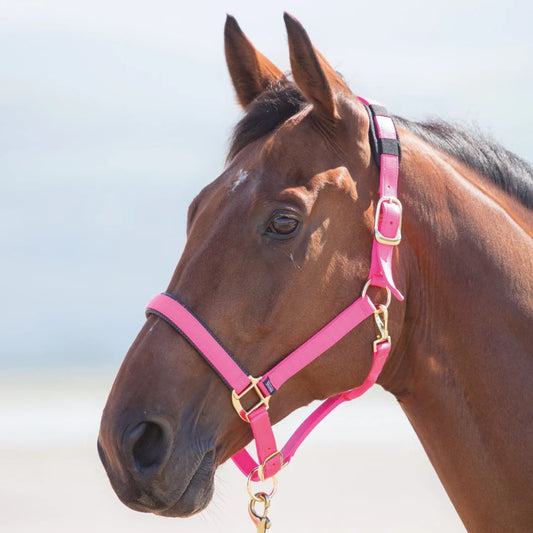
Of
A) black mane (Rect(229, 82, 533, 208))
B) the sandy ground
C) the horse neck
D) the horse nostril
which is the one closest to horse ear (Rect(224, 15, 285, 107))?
black mane (Rect(229, 82, 533, 208))

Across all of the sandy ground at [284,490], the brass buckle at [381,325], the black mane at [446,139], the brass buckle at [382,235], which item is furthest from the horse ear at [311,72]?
the sandy ground at [284,490]

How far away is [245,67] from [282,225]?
972 mm

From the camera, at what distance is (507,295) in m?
2.98

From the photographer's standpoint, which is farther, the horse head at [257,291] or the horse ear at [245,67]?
the horse ear at [245,67]

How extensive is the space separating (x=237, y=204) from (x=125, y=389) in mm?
733

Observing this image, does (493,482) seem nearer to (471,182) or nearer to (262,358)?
(262,358)

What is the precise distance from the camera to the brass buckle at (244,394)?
275 cm

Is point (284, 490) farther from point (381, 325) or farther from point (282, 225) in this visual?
point (282, 225)

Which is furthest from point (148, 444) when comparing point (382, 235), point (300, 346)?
point (382, 235)

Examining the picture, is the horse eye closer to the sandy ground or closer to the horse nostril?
the horse nostril

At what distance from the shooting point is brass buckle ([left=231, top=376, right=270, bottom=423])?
2.75 meters

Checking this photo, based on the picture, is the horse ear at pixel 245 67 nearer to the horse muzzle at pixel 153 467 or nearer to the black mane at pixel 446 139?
the black mane at pixel 446 139

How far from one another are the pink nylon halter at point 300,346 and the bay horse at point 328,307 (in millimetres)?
32

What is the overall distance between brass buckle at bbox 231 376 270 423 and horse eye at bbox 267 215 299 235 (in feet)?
1.64
